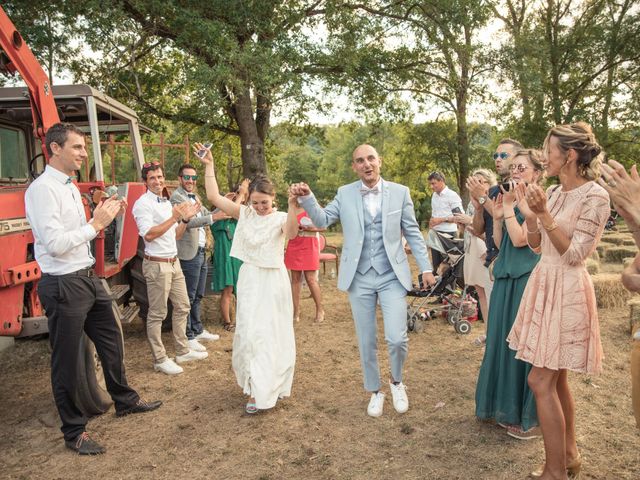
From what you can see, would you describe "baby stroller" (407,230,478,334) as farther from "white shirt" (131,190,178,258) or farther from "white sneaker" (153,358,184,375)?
"white shirt" (131,190,178,258)

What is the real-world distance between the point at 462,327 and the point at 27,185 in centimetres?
516

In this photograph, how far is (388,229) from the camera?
4.13m

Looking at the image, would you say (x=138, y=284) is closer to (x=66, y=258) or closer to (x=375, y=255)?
(x=66, y=258)

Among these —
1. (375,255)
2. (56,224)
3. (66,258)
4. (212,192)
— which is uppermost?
(212,192)

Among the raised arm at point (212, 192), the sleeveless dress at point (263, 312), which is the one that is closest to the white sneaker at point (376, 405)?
the sleeveless dress at point (263, 312)

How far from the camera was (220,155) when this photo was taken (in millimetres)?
19250

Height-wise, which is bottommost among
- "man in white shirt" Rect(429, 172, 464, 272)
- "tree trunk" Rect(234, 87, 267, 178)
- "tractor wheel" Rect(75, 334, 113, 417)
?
"tractor wheel" Rect(75, 334, 113, 417)

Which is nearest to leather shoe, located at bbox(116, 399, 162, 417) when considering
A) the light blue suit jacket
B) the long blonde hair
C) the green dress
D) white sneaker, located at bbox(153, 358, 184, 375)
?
white sneaker, located at bbox(153, 358, 184, 375)

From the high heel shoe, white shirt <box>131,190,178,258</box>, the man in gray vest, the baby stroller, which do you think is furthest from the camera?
the baby stroller

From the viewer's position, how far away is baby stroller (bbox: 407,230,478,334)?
22.4 feet

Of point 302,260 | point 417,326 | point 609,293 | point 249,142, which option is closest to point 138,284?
point 302,260

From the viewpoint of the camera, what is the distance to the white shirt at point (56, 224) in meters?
3.38

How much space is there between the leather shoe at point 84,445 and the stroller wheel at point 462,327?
4363mm

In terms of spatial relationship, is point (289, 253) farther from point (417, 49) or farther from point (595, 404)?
point (417, 49)
